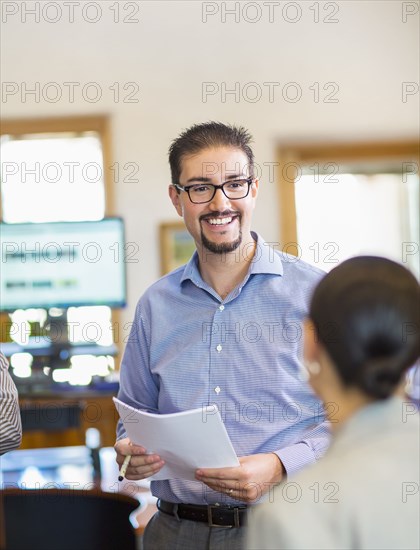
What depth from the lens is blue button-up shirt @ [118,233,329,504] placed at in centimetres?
188

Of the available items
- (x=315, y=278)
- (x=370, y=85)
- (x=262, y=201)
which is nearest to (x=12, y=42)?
(x=262, y=201)

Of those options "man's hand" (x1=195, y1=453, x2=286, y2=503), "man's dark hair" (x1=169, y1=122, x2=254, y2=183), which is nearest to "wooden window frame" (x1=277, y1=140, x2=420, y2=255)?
"man's dark hair" (x1=169, y1=122, x2=254, y2=183)

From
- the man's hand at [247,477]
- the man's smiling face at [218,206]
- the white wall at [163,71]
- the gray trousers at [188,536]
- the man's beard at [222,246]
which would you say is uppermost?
the white wall at [163,71]

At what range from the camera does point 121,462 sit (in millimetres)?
1980

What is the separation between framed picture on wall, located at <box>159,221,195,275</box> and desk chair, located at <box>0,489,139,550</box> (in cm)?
299

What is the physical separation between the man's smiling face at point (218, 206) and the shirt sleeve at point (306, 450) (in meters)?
0.46

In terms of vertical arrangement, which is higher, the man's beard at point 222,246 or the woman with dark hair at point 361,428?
the man's beard at point 222,246

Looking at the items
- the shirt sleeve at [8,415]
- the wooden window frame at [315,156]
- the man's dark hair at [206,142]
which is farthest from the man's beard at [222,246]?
the wooden window frame at [315,156]

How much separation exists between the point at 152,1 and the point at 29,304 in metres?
2.14

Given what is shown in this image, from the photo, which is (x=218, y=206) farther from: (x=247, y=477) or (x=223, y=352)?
(x=247, y=477)

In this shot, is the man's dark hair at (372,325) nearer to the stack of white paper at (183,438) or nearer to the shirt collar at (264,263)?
the stack of white paper at (183,438)

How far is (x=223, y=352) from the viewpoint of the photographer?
1.96 meters

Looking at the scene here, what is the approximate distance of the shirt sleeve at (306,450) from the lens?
70.3 inches

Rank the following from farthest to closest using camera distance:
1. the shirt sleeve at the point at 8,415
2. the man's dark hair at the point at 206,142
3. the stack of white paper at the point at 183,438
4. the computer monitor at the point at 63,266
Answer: the computer monitor at the point at 63,266
the man's dark hair at the point at 206,142
the shirt sleeve at the point at 8,415
the stack of white paper at the point at 183,438
